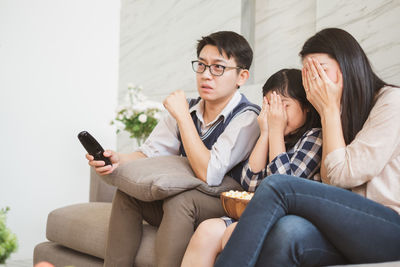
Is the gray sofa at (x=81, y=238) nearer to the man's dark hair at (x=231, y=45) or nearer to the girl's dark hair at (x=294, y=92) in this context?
the girl's dark hair at (x=294, y=92)

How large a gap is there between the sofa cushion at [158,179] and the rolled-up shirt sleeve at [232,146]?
2.3 inches

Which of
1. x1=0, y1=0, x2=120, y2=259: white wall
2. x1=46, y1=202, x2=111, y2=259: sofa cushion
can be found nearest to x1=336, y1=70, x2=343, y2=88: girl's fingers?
x1=46, y1=202, x2=111, y2=259: sofa cushion

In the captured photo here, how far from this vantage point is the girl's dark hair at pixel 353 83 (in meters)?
1.54

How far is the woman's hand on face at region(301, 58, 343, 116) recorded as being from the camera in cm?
156

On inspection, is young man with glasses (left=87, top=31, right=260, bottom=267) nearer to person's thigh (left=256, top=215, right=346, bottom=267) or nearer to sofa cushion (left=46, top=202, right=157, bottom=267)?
sofa cushion (left=46, top=202, right=157, bottom=267)

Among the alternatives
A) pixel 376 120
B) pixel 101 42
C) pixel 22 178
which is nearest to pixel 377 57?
pixel 376 120

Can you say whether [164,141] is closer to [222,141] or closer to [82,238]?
[222,141]

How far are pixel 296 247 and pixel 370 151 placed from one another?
15.3 inches

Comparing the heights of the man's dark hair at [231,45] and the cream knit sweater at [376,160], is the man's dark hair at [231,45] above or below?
above

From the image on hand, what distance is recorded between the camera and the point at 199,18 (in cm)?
354

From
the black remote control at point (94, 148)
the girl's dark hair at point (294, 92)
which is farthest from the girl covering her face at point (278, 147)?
the black remote control at point (94, 148)

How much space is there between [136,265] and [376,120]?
3.46 feet

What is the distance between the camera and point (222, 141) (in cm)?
182

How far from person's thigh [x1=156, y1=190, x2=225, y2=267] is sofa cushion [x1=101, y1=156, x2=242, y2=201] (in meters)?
0.04
